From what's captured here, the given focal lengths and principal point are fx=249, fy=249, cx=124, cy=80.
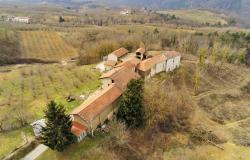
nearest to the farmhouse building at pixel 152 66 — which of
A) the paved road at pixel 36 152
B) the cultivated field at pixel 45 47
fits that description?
the paved road at pixel 36 152

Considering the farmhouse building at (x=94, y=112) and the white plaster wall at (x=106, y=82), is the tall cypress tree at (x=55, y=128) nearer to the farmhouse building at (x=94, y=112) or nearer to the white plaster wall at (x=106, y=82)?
the farmhouse building at (x=94, y=112)

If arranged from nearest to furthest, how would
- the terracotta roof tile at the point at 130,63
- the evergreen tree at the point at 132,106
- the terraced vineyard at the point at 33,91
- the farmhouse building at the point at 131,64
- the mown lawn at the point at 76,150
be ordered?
the mown lawn at the point at 76,150 < the terraced vineyard at the point at 33,91 < the evergreen tree at the point at 132,106 < the farmhouse building at the point at 131,64 < the terracotta roof tile at the point at 130,63

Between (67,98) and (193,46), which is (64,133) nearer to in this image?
(67,98)

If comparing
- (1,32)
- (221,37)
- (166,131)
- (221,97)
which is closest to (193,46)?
(221,37)

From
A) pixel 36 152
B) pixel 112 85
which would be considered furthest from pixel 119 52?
pixel 36 152

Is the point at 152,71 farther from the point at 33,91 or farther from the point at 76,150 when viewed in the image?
the point at 76,150

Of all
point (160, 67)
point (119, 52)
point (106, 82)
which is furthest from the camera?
point (119, 52)
